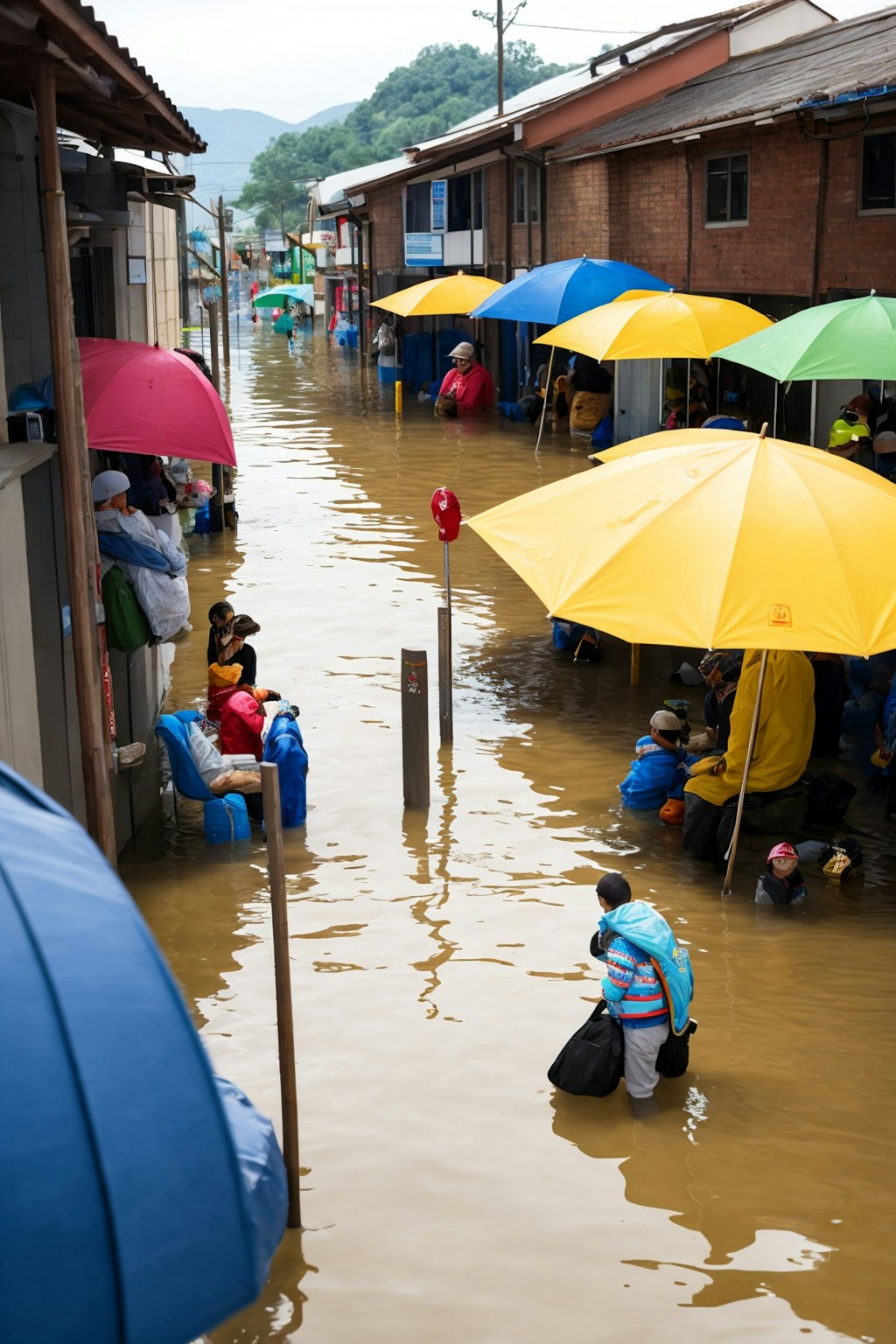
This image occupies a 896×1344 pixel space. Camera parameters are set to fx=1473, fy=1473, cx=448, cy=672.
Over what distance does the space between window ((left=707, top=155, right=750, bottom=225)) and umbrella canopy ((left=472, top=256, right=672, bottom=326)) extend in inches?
50.2

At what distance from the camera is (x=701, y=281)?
21953 millimetres

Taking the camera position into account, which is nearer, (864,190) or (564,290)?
(864,190)

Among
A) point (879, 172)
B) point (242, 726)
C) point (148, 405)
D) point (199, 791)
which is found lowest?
point (199, 791)

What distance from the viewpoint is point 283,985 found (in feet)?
17.5

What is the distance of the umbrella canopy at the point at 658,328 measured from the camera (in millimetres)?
16094

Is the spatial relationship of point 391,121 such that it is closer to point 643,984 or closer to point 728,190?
point 728,190

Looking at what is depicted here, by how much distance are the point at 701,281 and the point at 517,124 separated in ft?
23.2

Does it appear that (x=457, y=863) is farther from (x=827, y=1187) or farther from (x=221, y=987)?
(x=827, y=1187)

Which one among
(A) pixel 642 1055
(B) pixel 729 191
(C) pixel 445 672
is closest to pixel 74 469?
(A) pixel 642 1055

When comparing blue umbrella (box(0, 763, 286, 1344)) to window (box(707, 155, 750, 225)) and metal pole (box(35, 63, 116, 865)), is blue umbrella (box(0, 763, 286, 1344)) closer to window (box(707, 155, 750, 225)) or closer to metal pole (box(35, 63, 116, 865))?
metal pole (box(35, 63, 116, 865))

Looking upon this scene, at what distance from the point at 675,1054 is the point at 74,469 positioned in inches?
147

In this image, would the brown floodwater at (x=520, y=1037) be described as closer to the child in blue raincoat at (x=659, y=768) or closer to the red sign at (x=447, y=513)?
the child in blue raincoat at (x=659, y=768)

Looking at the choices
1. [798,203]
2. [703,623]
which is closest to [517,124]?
[798,203]

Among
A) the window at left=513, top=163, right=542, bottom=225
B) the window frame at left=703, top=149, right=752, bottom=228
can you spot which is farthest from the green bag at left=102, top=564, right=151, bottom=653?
the window at left=513, top=163, right=542, bottom=225
